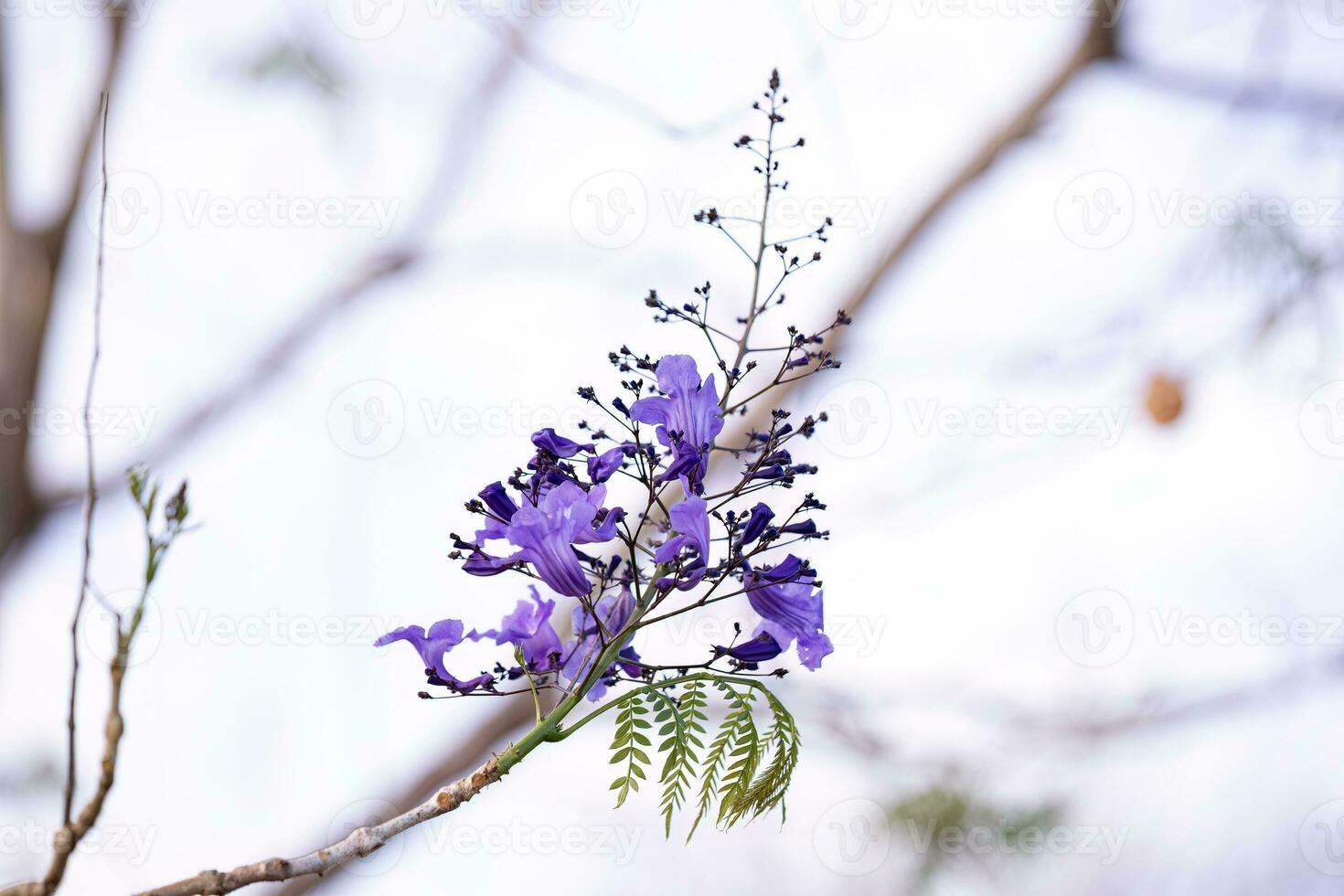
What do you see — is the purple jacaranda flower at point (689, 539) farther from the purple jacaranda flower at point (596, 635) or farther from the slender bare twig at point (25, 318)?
the slender bare twig at point (25, 318)

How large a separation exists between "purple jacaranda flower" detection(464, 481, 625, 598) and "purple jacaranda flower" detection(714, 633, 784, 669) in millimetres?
101

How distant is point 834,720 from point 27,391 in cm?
239

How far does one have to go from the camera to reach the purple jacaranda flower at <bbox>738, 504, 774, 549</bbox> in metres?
0.56

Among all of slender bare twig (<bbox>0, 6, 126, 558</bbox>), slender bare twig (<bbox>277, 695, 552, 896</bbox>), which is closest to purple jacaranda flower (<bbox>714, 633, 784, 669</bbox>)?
slender bare twig (<bbox>277, 695, 552, 896</bbox>)

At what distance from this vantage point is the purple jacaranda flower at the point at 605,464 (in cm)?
57

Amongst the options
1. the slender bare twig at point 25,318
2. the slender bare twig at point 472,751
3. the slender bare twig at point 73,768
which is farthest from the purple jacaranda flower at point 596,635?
the slender bare twig at point 25,318

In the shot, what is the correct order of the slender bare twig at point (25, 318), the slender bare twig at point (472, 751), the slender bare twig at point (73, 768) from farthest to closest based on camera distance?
the slender bare twig at point (472, 751)
the slender bare twig at point (25, 318)
the slender bare twig at point (73, 768)

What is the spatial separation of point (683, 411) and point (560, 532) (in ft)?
0.37

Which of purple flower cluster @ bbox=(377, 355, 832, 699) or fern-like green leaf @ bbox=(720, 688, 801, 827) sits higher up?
purple flower cluster @ bbox=(377, 355, 832, 699)

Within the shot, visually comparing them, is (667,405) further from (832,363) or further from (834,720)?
(834,720)

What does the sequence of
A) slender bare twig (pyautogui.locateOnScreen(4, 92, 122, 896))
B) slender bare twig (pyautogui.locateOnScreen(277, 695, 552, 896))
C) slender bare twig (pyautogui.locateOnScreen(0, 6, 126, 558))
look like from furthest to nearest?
1. slender bare twig (pyautogui.locateOnScreen(277, 695, 552, 896))
2. slender bare twig (pyautogui.locateOnScreen(0, 6, 126, 558))
3. slender bare twig (pyautogui.locateOnScreen(4, 92, 122, 896))

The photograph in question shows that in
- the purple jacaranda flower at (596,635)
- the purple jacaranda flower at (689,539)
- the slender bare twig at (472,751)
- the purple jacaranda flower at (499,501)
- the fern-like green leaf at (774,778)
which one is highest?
the purple jacaranda flower at (499,501)

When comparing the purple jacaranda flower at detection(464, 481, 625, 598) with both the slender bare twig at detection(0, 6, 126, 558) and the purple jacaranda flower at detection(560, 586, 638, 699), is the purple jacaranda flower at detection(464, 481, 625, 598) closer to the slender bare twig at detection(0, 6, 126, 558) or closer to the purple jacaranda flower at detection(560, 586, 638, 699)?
the purple jacaranda flower at detection(560, 586, 638, 699)

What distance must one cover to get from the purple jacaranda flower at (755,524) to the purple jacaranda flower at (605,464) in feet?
0.27
